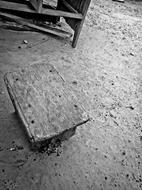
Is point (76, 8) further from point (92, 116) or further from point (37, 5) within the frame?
point (92, 116)

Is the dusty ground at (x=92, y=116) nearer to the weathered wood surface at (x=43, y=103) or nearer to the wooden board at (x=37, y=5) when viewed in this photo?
the weathered wood surface at (x=43, y=103)

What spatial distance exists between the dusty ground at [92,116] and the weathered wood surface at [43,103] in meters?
0.68

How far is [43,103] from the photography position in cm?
177

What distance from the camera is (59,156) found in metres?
2.15

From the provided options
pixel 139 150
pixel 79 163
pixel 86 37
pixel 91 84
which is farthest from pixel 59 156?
pixel 86 37

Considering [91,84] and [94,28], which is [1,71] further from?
[94,28]

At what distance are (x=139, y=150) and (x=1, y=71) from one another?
260 centimetres

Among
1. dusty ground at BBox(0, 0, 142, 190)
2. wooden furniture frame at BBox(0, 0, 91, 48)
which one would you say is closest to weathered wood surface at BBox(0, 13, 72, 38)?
dusty ground at BBox(0, 0, 142, 190)

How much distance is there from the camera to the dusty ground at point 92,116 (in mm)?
1996

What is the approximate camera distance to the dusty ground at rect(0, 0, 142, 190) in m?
2.00

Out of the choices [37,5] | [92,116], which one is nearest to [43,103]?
[92,116]

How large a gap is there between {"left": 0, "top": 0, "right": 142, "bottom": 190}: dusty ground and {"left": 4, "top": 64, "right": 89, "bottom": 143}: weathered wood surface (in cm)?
68

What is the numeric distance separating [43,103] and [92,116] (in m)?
1.19

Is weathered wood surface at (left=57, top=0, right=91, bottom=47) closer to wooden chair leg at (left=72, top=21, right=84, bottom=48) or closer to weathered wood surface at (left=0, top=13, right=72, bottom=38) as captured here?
wooden chair leg at (left=72, top=21, right=84, bottom=48)
